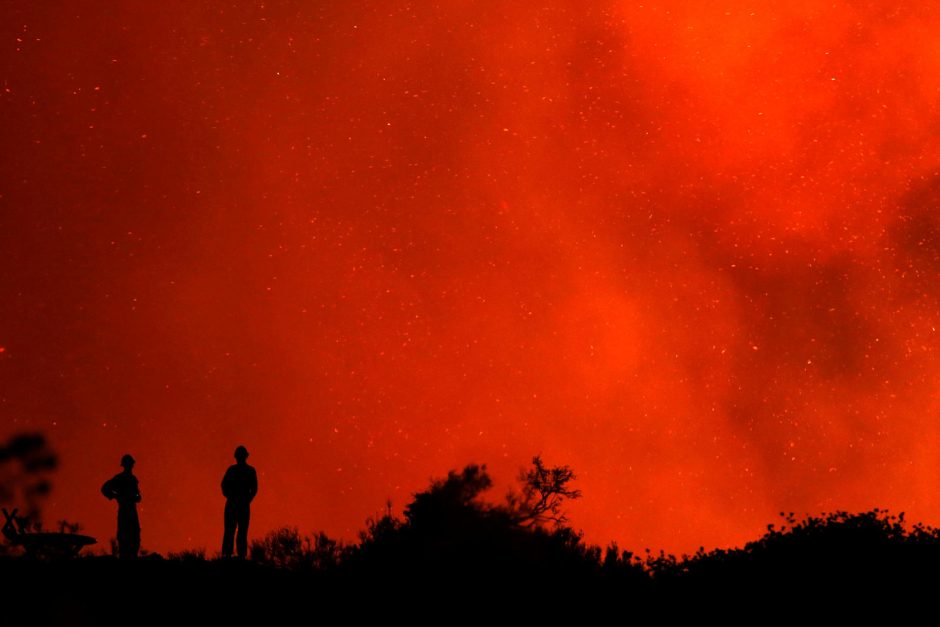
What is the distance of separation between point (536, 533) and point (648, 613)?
494cm

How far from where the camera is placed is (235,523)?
17.5 m

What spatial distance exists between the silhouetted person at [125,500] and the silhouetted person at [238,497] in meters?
1.33

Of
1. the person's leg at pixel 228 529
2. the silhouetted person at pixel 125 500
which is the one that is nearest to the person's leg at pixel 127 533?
the silhouetted person at pixel 125 500

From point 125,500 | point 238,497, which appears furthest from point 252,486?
point 125,500

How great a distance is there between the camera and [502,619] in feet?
49.4

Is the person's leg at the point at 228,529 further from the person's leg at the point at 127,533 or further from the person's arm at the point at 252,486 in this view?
the person's leg at the point at 127,533

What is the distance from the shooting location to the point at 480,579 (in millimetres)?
16281

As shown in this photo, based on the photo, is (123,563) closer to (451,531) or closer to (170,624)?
(170,624)

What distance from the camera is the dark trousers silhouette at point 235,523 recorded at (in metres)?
17.4

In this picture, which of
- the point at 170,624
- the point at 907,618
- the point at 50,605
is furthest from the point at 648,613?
the point at 50,605

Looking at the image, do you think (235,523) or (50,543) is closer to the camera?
(50,543)

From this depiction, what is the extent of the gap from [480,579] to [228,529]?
3753 millimetres

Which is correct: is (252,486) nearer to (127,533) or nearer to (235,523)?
(235,523)

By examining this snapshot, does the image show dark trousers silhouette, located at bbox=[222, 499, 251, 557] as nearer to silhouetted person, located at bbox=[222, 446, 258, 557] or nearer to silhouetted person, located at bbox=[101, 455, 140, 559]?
silhouetted person, located at bbox=[222, 446, 258, 557]
